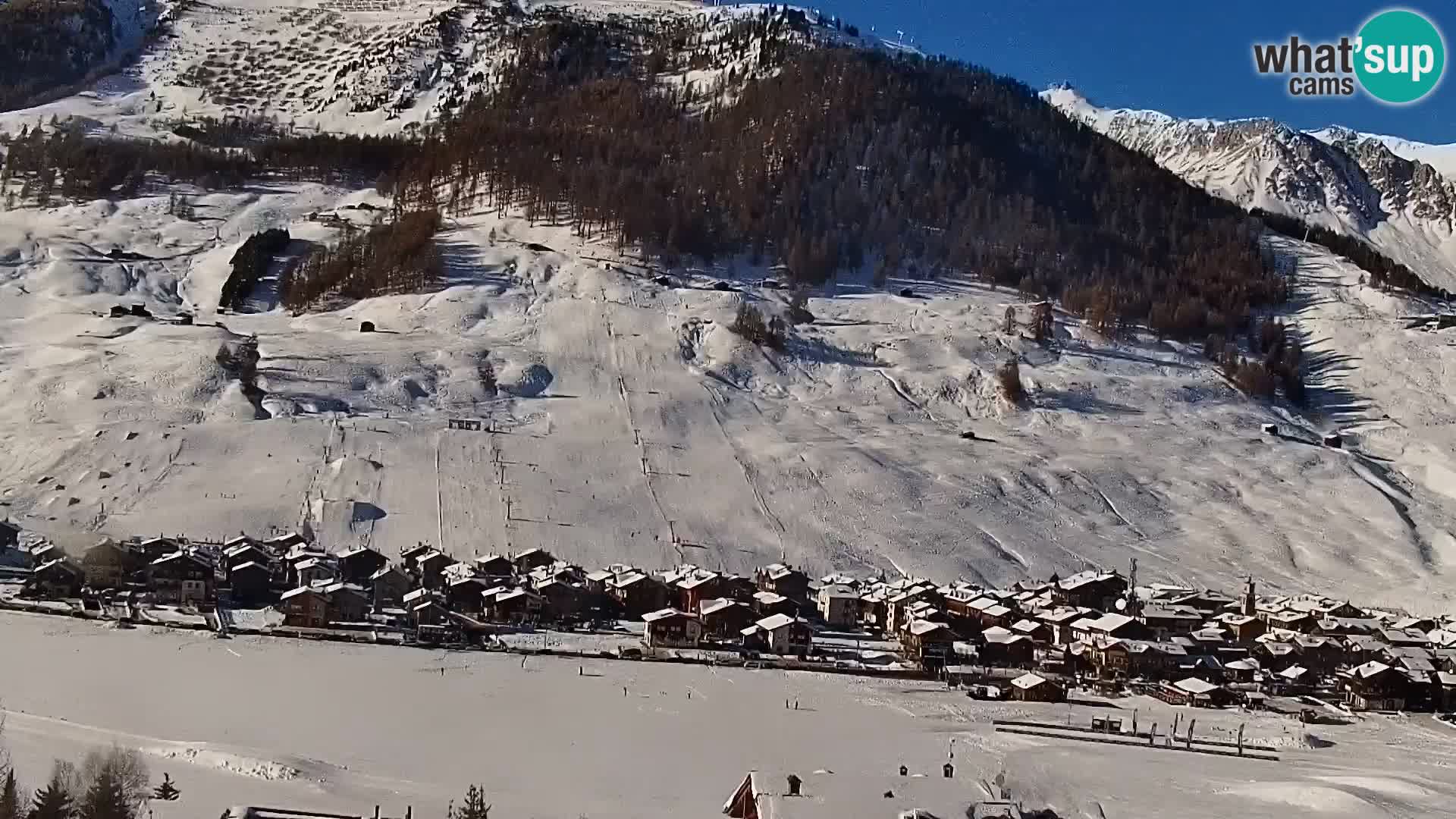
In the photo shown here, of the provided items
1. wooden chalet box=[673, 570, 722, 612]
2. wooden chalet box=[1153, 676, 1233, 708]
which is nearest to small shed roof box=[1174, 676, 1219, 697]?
wooden chalet box=[1153, 676, 1233, 708]

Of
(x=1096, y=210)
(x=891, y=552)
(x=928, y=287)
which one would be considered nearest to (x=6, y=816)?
(x=891, y=552)

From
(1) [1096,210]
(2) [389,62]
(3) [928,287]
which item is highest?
(2) [389,62]

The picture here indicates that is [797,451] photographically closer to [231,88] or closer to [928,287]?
[928,287]

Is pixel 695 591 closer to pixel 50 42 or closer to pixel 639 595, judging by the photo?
pixel 639 595

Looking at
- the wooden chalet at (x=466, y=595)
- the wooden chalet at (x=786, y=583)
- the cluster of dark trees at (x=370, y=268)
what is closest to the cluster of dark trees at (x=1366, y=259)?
the cluster of dark trees at (x=370, y=268)

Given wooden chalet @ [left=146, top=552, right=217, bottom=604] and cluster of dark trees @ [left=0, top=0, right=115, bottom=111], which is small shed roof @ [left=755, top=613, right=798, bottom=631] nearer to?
wooden chalet @ [left=146, top=552, right=217, bottom=604]

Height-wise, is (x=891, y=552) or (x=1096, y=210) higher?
(x=1096, y=210)

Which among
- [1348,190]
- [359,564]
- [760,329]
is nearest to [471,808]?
[359,564]
